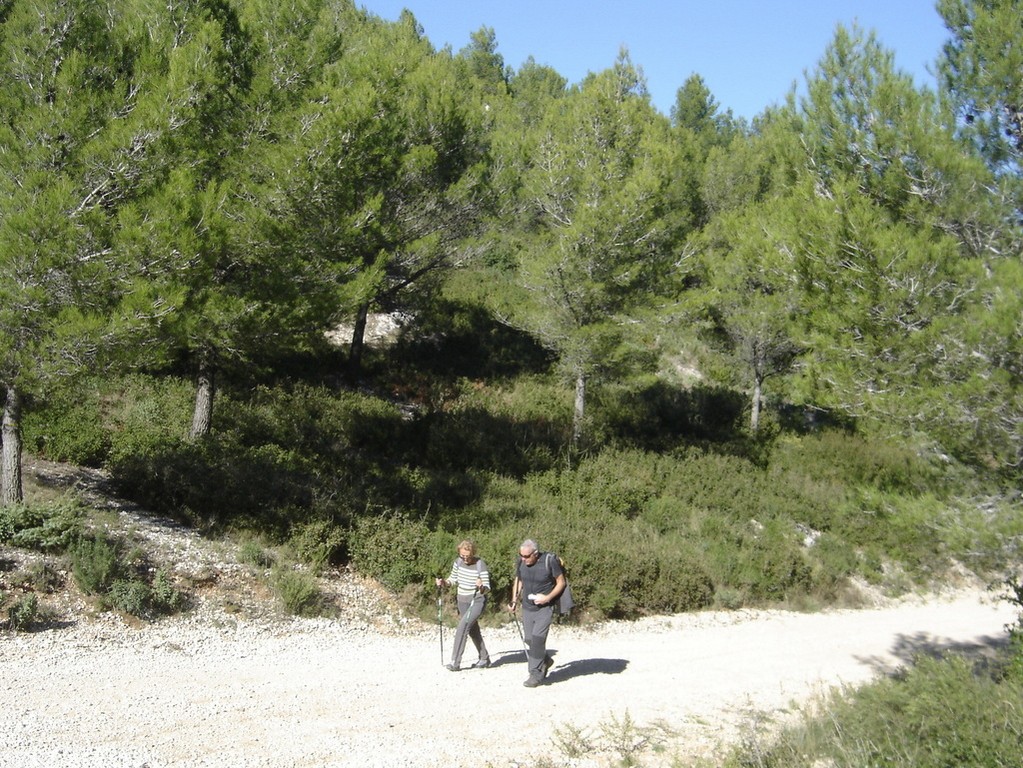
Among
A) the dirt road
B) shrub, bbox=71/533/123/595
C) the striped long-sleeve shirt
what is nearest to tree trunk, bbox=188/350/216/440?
shrub, bbox=71/533/123/595

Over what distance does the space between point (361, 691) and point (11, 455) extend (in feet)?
18.0

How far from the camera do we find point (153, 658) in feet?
26.4

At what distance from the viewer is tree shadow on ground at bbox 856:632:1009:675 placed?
1073 cm

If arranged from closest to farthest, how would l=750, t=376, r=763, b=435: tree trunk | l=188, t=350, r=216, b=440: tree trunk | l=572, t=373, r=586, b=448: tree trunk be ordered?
1. l=188, t=350, r=216, b=440: tree trunk
2. l=572, t=373, r=586, b=448: tree trunk
3. l=750, t=376, r=763, b=435: tree trunk

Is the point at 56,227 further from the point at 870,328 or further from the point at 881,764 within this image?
the point at 881,764

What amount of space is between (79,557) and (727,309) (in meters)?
16.4

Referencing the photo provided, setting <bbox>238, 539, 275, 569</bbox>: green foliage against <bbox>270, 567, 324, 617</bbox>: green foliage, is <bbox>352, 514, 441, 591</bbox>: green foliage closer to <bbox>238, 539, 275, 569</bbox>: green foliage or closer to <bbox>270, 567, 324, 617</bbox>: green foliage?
<bbox>270, 567, 324, 617</bbox>: green foliage

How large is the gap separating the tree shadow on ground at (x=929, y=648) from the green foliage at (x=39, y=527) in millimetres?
9867

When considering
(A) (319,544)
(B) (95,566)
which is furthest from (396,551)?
(B) (95,566)

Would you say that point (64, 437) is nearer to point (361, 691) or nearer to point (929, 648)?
point (361, 691)

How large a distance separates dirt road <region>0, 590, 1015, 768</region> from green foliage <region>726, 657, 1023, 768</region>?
0.73 metres

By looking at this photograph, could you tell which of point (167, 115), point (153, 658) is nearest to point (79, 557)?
point (153, 658)

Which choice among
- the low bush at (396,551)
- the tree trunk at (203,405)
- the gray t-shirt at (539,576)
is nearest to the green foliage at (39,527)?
the low bush at (396,551)

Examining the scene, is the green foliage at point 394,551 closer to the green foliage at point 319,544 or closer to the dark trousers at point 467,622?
the green foliage at point 319,544
